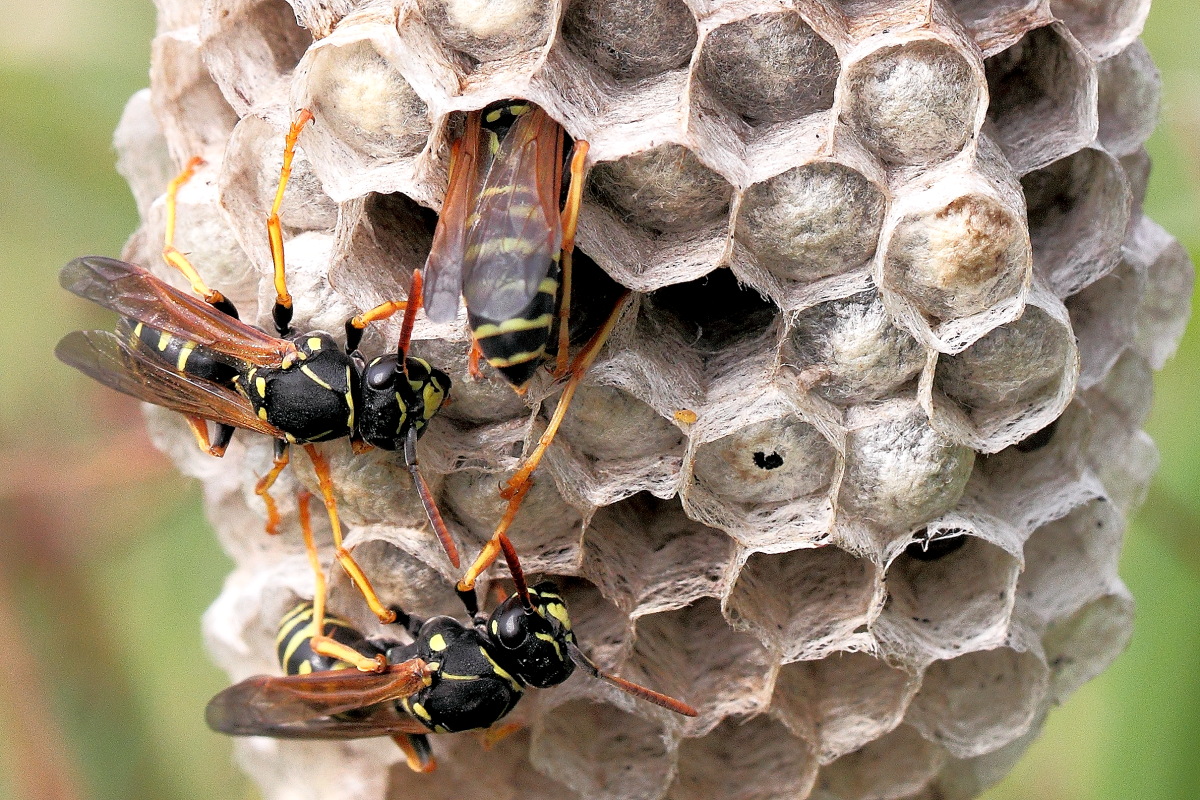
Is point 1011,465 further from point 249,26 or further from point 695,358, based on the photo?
point 249,26

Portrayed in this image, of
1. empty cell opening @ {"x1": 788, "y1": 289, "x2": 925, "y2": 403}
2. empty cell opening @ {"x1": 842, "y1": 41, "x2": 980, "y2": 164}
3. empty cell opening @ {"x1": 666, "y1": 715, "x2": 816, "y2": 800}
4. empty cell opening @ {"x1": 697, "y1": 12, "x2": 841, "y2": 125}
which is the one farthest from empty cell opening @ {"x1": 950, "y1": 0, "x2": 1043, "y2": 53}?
empty cell opening @ {"x1": 666, "y1": 715, "x2": 816, "y2": 800}

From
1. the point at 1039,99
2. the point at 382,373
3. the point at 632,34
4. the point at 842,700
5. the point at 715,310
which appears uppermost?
the point at 1039,99

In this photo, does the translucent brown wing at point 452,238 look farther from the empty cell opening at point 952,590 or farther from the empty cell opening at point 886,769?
the empty cell opening at point 886,769

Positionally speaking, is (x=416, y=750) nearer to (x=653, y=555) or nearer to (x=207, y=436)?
(x=653, y=555)

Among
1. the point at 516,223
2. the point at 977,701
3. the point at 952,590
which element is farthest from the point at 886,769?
the point at 516,223

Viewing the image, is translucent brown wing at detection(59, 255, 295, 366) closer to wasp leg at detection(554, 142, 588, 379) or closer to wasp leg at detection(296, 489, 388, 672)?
wasp leg at detection(296, 489, 388, 672)

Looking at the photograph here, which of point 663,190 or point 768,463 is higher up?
point 663,190

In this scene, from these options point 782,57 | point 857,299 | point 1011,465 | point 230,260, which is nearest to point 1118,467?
point 1011,465
